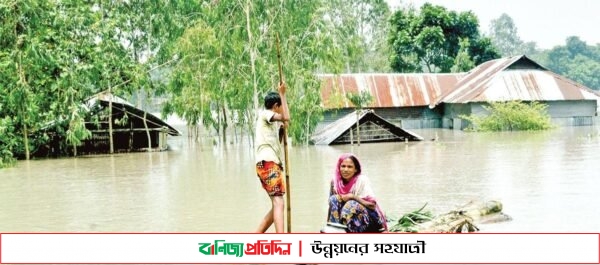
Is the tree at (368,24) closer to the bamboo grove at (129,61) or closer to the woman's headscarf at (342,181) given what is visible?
the bamboo grove at (129,61)

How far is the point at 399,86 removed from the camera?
1260 inches

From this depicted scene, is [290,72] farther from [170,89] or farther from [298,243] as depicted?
[298,243]

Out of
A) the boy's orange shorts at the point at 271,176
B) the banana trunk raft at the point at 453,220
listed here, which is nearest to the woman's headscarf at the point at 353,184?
the boy's orange shorts at the point at 271,176

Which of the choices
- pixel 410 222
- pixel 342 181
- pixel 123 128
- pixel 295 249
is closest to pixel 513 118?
pixel 123 128

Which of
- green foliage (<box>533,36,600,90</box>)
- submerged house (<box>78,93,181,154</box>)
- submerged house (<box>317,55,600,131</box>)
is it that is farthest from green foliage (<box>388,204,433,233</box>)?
green foliage (<box>533,36,600,90</box>)

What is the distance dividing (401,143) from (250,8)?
6.49 m

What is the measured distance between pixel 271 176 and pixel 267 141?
0.29 metres

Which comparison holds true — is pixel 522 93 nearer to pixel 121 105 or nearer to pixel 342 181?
pixel 121 105

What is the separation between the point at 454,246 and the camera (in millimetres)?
4727

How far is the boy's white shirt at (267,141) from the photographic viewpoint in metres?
5.45

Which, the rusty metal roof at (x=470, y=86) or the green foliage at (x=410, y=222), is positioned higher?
the rusty metal roof at (x=470, y=86)

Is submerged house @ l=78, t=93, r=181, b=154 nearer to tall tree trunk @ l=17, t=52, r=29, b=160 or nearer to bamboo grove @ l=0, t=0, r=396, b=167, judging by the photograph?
bamboo grove @ l=0, t=0, r=396, b=167

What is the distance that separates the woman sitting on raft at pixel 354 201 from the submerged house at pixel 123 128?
16310 millimetres

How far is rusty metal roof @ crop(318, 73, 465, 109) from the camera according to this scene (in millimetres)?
30906
